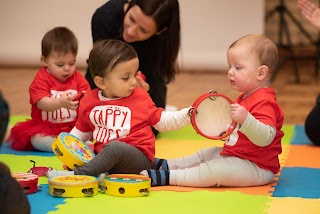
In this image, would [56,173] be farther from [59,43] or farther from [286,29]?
[286,29]

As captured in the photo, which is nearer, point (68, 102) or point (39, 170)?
point (39, 170)

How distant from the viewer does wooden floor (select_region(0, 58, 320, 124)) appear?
398cm

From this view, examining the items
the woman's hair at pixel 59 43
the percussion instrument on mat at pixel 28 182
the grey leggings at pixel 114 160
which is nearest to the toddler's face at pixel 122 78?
the grey leggings at pixel 114 160

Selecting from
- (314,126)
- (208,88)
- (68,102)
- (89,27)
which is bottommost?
(208,88)

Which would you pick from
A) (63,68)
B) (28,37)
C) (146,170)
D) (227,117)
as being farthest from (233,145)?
(28,37)

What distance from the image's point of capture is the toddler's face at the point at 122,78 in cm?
223

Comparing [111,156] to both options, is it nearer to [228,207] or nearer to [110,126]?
[110,126]

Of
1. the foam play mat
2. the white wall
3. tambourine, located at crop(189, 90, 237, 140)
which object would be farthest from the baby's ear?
the white wall

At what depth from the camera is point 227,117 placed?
86.4 inches

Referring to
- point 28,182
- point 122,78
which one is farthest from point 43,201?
point 122,78

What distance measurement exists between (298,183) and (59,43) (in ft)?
3.78

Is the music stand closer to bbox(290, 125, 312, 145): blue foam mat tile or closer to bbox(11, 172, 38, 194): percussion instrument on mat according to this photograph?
bbox(290, 125, 312, 145): blue foam mat tile

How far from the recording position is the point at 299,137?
126 inches

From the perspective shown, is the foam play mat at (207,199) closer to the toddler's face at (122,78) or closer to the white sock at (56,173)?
the white sock at (56,173)
